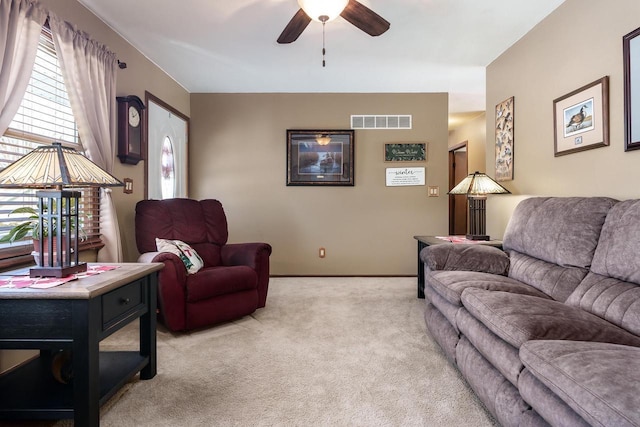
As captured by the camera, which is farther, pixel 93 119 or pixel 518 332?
pixel 93 119

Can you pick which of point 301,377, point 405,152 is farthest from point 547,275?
point 405,152

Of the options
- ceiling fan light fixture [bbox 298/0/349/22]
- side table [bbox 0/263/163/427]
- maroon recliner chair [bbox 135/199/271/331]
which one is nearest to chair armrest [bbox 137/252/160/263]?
maroon recliner chair [bbox 135/199/271/331]

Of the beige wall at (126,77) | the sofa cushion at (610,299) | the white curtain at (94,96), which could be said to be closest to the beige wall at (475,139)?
the sofa cushion at (610,299)

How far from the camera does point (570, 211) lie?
6.68 feet

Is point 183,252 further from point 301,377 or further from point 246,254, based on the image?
point 301,377

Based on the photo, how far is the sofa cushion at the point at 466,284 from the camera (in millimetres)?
1970

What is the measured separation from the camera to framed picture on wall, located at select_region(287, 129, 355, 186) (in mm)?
4551

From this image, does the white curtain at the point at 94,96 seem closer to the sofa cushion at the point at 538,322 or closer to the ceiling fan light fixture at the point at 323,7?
the ceiling fan light fixture at the point at 323,7

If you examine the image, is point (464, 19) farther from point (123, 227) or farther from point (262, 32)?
point (123, 227)

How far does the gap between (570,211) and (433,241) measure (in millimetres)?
1254

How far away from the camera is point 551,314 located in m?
1.47

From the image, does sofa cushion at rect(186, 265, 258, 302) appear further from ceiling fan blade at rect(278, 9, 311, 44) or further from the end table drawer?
ceiling fan blade at rect(278, 9, 311, 44)

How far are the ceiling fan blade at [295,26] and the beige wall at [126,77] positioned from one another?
1446 mm

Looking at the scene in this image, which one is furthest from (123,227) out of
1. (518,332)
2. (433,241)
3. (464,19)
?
(464,19)
